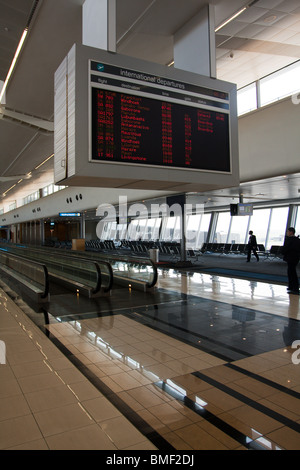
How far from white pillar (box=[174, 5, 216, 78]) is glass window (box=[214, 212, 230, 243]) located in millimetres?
22619

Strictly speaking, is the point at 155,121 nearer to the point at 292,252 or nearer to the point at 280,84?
the point at 292,252

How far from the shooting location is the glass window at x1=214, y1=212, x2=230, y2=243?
92.4 ft

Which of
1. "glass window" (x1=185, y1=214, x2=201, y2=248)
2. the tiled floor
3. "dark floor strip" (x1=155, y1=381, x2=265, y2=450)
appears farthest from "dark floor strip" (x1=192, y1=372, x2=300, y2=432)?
"glass window" (x1=185, y1=214, x2=201, y2=248)

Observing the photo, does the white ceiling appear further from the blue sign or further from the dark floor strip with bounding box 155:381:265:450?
the blue sign

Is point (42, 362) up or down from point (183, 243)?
down

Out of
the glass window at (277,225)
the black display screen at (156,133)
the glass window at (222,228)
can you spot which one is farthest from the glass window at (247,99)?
the glass window at (222,228)

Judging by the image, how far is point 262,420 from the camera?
9.69 ft

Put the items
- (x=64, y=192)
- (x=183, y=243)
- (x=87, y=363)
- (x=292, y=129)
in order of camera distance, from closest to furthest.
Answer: (x=87, y=363) < (x=292, y=129) < (x=183, y=243) < (x=64, y=192)

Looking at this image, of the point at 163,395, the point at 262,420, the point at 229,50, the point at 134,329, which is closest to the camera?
the point at 262,420

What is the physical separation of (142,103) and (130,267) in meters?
7.14

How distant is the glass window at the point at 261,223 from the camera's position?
24422mm

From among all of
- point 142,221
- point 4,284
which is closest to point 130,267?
point 4,284

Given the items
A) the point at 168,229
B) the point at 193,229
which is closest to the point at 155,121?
the point at 193,229

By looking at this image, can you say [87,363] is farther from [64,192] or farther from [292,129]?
[64,192]
